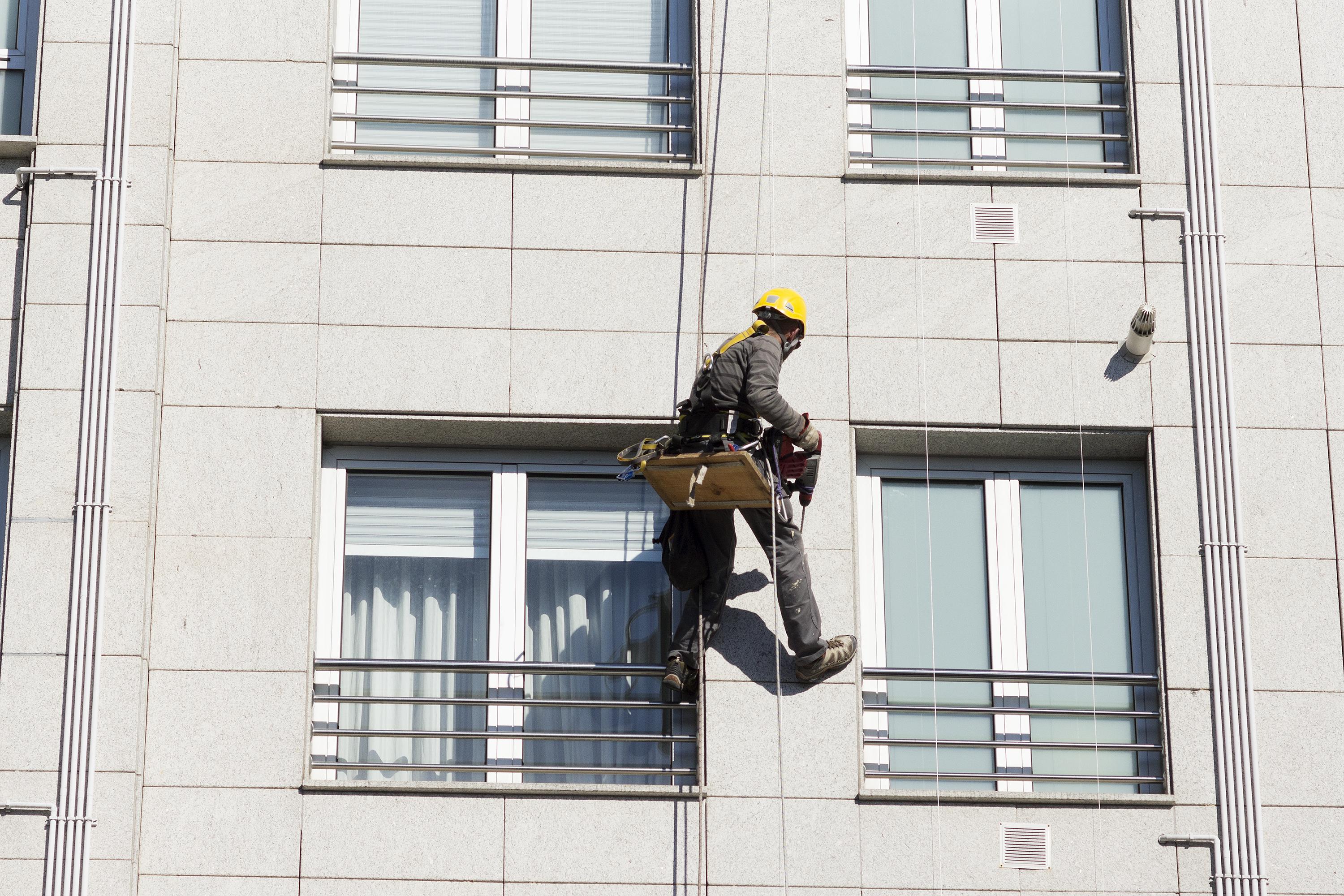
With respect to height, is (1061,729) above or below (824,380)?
below

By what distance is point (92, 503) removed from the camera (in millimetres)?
11695

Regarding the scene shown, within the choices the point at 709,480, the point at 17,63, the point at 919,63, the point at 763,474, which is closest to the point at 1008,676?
the point at 763,474

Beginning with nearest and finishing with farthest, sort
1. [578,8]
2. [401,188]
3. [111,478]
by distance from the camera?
[111,478] → [401,188] → [578,8]

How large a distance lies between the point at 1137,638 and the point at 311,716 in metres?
5.21

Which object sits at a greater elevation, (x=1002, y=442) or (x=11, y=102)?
(x=11, y=102)

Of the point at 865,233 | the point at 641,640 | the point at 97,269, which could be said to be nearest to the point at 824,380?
the point at 865,233

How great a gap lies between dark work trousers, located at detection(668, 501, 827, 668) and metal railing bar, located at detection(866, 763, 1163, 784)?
0.98m

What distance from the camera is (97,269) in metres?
12.1

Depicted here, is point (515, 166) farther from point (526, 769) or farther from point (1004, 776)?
point (1004, 776)

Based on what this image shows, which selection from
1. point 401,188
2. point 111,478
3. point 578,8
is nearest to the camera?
point 111,478

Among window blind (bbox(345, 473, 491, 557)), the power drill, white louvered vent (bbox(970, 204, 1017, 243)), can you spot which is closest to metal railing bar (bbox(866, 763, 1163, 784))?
the power drill

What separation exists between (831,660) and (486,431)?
2642 mm

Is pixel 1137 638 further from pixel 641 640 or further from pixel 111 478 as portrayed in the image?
pixel 111 478

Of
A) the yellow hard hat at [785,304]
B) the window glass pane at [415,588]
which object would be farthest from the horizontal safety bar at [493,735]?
the yellow hard hat at [785,304]
